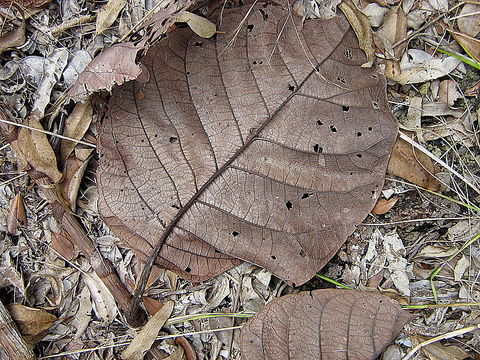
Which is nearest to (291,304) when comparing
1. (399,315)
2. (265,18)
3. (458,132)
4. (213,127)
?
(399,315)

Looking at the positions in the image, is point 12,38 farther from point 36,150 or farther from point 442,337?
point 442,337

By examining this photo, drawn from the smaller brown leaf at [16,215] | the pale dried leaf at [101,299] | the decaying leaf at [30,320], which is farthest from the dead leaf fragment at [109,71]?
the decaying leaf at [30,320]

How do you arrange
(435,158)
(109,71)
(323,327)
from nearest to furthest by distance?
1. (109,71)
2. (323,327)
3. (435,158)

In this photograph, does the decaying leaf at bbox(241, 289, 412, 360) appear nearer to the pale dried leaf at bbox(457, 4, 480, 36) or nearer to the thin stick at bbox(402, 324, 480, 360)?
the thin stick at bbox(402, 324, 480, 360)

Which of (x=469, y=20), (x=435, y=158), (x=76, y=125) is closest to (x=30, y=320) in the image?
(x=76, y=125)

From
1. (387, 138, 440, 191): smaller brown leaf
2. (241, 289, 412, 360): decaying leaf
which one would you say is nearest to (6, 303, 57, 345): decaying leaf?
(241, 289, 412, 360): decaying leaf

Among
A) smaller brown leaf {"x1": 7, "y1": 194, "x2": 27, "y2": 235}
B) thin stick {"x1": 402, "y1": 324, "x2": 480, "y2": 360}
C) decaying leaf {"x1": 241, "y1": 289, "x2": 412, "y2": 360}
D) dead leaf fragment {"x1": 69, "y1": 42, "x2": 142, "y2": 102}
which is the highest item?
dead leaf fragment {"x1": 69, "y1": 42, "x2": 142, "y2": 102}

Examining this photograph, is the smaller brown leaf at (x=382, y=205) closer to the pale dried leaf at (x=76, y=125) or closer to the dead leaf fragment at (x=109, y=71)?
the dead leaf fragment at (x=109, y=71)
